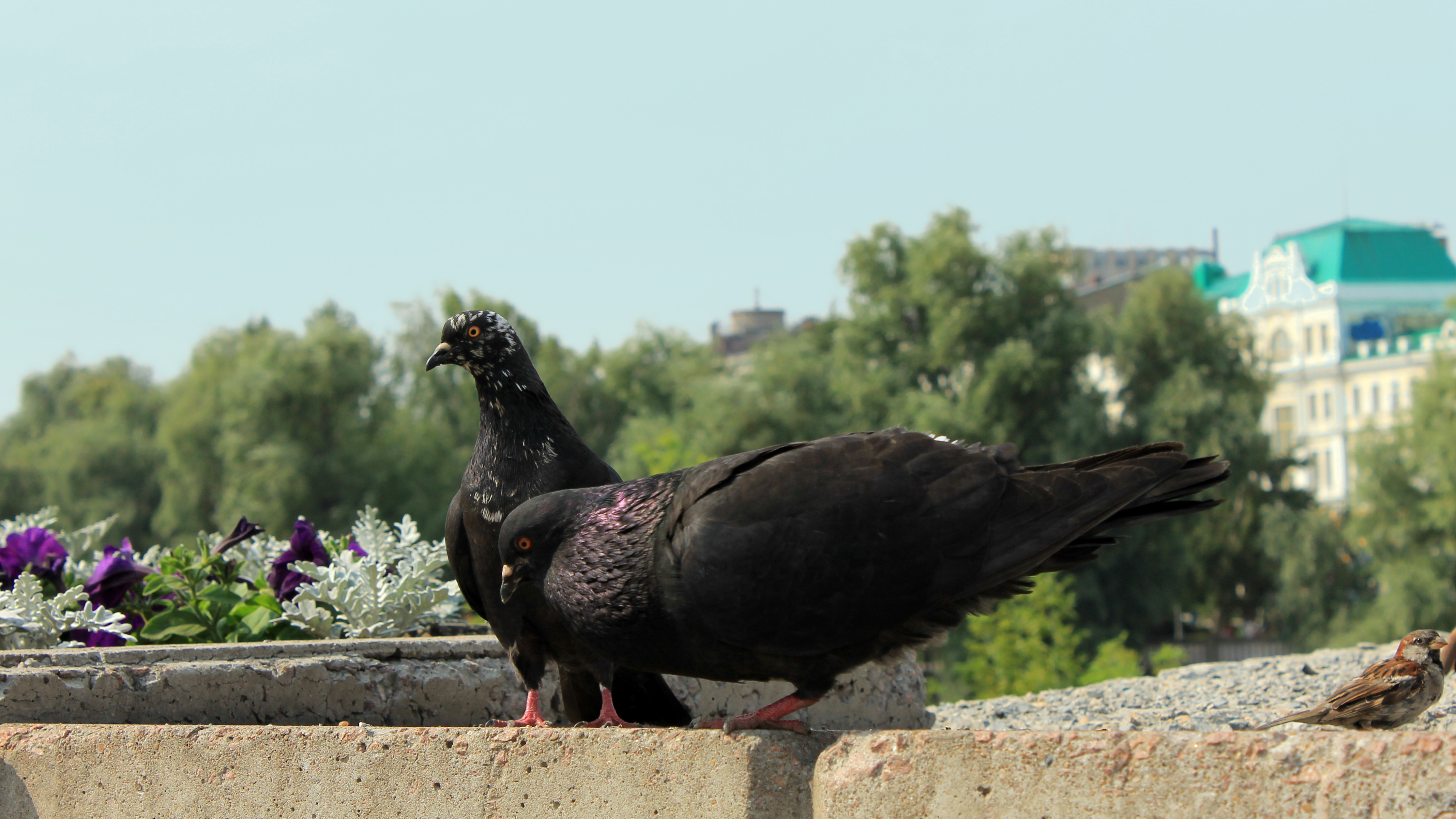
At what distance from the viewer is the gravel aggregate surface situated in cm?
573

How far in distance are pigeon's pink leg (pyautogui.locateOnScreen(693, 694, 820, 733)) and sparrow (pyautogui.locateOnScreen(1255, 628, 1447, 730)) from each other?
1.58 m

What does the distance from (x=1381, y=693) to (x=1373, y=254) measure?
72.8m

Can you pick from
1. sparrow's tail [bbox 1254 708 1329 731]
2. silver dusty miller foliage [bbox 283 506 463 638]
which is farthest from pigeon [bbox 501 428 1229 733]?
silver dusty miller foliage [bbox 283 506 463 638]

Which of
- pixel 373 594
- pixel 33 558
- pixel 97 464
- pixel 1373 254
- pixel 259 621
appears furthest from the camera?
pixel 1373 254

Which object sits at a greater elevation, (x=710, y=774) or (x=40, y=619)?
(x=40, y=619)

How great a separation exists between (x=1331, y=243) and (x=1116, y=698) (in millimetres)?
69482

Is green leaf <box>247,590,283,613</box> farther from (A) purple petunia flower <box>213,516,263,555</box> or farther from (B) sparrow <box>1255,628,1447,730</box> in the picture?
(B) sparrow <box>1255,628,1447,730</box>

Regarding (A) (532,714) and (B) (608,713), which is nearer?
(B) (608,713)

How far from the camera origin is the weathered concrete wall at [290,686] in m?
4.35

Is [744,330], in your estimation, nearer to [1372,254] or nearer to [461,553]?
[1372,254]

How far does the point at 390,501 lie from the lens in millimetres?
39469

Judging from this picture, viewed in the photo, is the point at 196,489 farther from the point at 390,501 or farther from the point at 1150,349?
the point at 1150,349

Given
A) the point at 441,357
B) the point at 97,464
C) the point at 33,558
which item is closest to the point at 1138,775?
the point at 441,357

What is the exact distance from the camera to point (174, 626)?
17.5 ft
